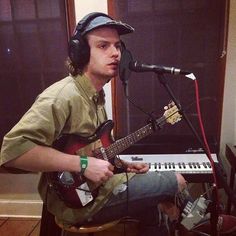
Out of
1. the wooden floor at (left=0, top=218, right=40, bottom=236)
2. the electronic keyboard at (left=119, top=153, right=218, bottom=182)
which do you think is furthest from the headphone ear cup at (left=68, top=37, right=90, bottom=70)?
the wooden floor at (left=0, top=218, right=40, bottom=236)

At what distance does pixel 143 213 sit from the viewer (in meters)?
1.50

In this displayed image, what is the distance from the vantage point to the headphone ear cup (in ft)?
4.58

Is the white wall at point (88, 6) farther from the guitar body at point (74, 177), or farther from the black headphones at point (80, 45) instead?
the guitar body at point (74, 177)

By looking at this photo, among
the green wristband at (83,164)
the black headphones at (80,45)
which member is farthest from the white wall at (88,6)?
the green wristband at (83,164)

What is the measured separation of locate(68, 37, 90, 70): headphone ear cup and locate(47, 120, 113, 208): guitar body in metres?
0.35

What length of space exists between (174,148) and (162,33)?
88 centimetres

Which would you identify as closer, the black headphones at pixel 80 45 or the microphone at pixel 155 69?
the microphone at pixel 155 69

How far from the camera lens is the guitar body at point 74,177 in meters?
1.35

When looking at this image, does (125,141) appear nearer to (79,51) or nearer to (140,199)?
(140,199)

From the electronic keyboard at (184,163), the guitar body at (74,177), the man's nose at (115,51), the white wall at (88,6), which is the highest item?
the white wall at (88,6)

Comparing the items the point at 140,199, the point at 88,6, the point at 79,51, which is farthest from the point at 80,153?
the point at 88,6

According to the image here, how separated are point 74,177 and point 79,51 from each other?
61cm

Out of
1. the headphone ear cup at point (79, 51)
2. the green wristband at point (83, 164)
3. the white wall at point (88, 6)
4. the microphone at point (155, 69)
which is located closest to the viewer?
the microphone at point (155, 69)

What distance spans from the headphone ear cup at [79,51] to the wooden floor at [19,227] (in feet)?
5.09
